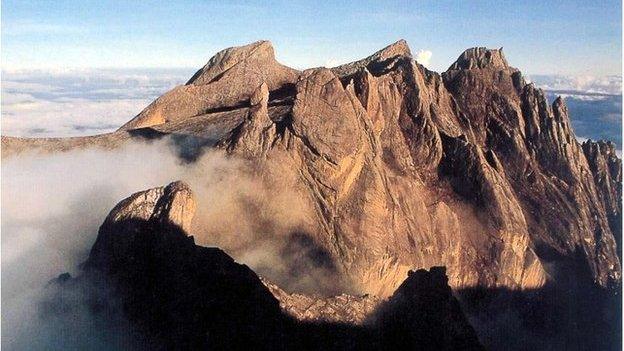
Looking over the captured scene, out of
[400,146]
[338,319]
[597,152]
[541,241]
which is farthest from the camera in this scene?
[597,152]

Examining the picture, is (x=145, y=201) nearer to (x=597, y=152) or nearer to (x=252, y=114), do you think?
(x=252, y=114)

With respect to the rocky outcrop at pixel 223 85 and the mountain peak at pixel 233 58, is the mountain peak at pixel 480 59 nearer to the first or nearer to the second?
the rocky outcrop at pixel 223 85

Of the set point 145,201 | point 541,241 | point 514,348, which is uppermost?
point 145,201

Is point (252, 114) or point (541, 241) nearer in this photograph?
point (252, 114)

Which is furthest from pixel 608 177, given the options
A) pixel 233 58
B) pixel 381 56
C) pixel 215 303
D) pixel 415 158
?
pixel 215 303

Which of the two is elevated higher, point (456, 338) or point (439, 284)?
point (439, 284)

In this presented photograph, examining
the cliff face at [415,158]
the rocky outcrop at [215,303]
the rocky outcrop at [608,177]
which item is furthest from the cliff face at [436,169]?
the rocky outcrop at [215,303]

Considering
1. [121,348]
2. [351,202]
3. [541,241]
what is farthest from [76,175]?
[541,241]
